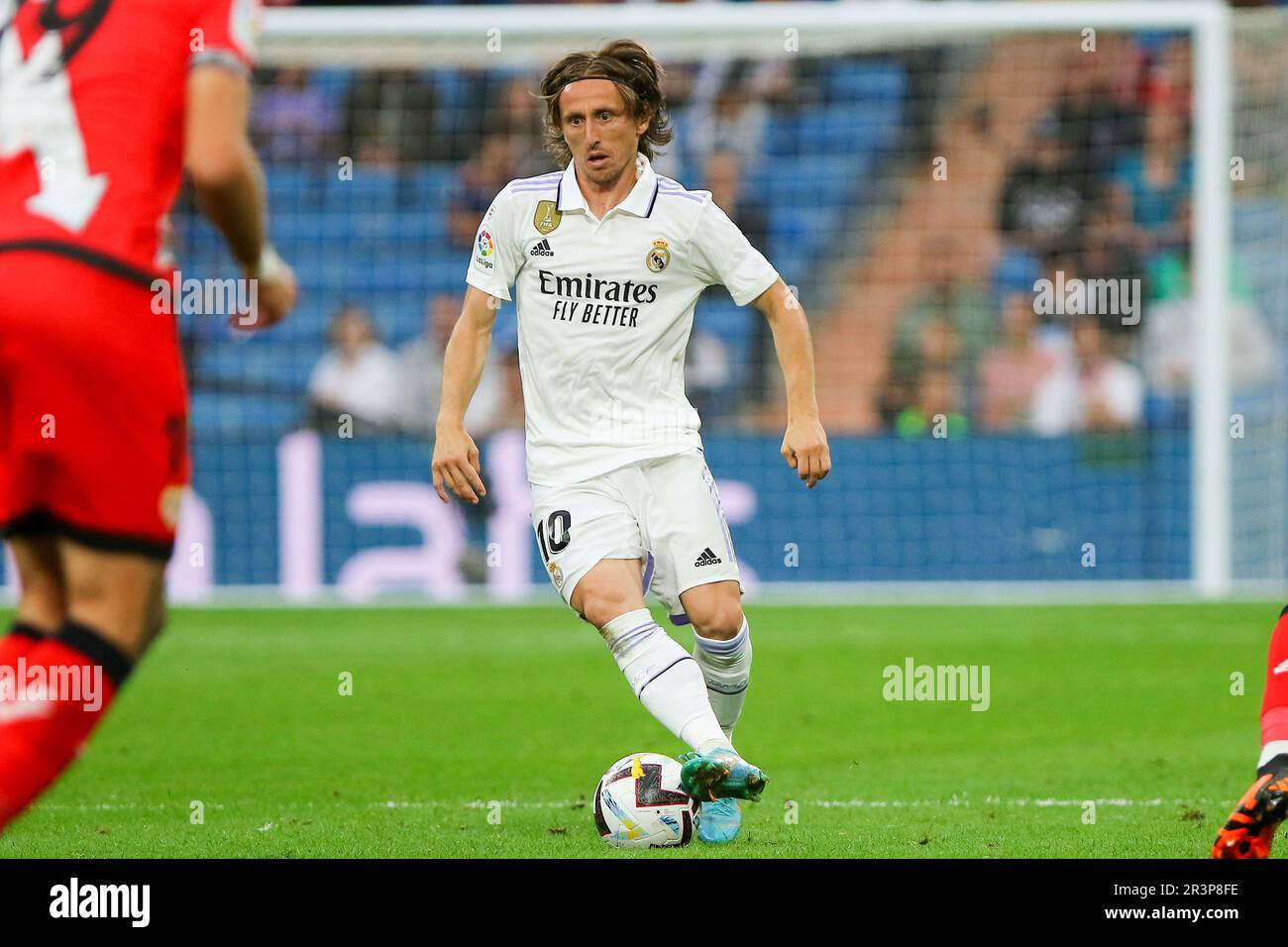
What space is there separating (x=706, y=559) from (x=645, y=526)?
202 mm

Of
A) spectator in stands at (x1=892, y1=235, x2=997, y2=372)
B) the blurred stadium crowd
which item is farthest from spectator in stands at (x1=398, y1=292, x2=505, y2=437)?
spectator in stands at (x1=892, y1=235, x2=997, y2=372)

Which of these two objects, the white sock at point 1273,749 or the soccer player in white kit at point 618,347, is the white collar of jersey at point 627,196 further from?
the white sock at point 1273,749

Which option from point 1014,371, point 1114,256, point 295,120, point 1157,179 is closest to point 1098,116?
point 1157,179

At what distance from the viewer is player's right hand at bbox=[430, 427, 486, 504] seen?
5398mm

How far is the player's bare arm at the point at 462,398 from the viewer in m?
5.41

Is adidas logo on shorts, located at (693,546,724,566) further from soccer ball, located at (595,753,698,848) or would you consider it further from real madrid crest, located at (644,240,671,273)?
real madrid crest, located at (644,240,671,273)

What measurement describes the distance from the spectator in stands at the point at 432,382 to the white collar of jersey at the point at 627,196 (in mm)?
8676

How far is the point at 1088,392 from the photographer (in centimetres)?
1455

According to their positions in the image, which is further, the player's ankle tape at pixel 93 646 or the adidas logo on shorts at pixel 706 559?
the adidas logo on shorts at pixel 706 559

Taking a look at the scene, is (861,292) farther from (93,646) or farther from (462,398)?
(93,646)

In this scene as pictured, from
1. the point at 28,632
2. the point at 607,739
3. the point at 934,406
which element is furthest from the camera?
the point at 934,406

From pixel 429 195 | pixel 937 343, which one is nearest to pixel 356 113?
pixel 429 195

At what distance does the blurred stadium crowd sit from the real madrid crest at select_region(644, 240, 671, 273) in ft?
29.6

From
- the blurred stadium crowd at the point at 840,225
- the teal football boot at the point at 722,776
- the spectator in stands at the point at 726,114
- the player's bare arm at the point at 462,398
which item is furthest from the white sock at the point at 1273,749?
the spectator in stands at the point at 726,114
